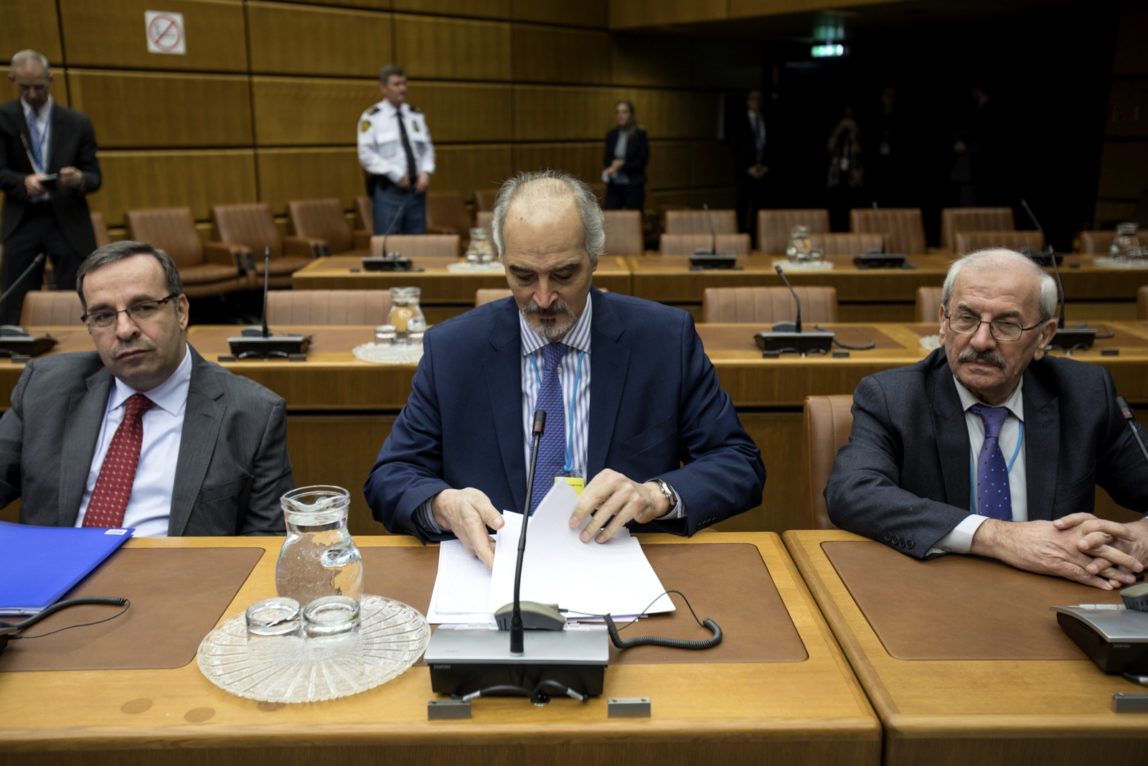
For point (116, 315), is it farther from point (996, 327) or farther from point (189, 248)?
point (189, 248)

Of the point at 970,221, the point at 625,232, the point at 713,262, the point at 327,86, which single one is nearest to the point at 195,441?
the point at 713,262

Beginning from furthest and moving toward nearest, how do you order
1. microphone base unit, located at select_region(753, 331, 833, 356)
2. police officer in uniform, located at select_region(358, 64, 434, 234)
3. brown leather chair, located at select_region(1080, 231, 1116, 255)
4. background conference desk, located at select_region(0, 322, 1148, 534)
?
police officer in uniform, located at select_region(358, 64, 434, 234) → brown leather chair, located at select_region(1080, 231, 1116, 255) → microphone base unit, located at select_region(753, 331, 833, 356) → background conference desk, located at select_region(0, 322, 1148, 534)

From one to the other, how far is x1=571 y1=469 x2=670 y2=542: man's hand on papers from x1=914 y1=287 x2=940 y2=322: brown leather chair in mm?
2628

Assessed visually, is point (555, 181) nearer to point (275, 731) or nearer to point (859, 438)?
point (859, 438)

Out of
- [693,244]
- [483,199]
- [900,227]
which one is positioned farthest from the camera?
[483,199]

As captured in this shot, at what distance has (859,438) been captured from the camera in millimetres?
1964

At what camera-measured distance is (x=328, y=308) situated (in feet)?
12.5

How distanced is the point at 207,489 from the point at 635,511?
0.97 metres

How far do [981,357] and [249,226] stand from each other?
6.71m

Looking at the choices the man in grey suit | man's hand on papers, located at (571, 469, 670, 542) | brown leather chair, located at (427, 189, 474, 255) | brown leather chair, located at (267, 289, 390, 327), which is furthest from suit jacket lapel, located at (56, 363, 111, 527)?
brown leather chair, located at (427, 189, 474, 255)

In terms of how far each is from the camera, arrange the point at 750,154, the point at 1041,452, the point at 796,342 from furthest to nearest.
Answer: the point at 750,154, the point at 796,342, the point at 1041,452

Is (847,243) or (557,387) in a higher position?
(847,243)

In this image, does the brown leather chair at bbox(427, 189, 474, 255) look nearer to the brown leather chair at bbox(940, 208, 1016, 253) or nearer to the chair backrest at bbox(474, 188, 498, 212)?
the chair backrest at bbox(474, 188, 498, 212)

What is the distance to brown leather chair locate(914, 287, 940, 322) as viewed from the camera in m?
3.78
